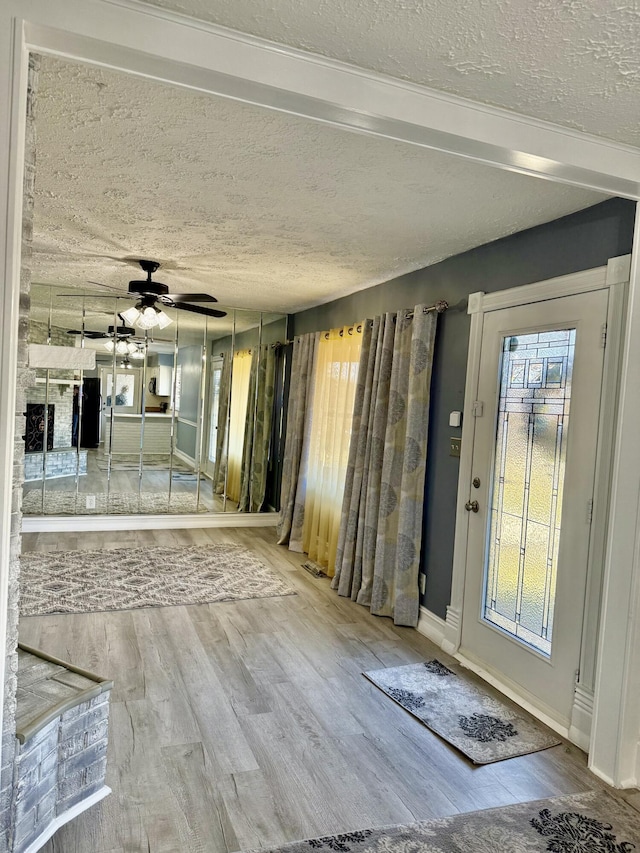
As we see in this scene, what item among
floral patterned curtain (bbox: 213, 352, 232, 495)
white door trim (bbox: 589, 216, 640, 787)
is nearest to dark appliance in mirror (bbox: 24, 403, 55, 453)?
floral patterned curtain (bbox: 213, 352, 232, 495)

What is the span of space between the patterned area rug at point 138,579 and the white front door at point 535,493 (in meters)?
1.82

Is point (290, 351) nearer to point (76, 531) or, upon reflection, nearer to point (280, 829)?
point (76, 531)

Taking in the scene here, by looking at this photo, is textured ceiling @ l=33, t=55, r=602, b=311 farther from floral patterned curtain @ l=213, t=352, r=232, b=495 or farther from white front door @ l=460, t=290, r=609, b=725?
floral patterned curtain @ l=213, t=352, r=232, b=495

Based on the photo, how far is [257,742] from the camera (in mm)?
2559

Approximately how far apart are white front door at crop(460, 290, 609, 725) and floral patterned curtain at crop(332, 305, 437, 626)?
20.4 inches

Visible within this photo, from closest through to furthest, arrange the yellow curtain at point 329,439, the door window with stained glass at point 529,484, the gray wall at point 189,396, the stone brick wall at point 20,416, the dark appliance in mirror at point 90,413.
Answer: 1. the stone brick wall at point 20,416
2. the door window with stained glass at point 529,484
3. the yellow curtain at point 329,439
4. the dark appliance in mirror at point 90,413
5. the gray wall at point 189,396

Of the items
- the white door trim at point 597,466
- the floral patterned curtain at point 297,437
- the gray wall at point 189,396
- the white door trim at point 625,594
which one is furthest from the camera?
the gray wall at point 189,396

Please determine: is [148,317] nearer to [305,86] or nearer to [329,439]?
[329,439]

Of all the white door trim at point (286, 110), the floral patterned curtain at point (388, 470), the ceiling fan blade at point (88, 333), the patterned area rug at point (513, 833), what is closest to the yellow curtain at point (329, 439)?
the floral patterned curtain at point (388, 470)

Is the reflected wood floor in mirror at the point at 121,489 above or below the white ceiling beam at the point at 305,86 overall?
below

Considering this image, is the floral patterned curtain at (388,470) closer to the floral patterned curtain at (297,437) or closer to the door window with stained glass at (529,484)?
the door window with stained glass at (529,484)

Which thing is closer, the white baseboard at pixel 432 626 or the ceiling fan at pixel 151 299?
the white baseboard at pixel 432 626

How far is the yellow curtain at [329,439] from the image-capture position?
16.5 ft

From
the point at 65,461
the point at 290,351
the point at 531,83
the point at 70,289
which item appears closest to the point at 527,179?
the point at 531,83
